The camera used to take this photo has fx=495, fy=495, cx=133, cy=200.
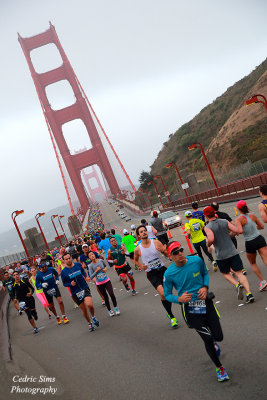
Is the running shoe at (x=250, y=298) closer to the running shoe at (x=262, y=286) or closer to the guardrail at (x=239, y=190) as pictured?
the running shoe at (x=262, y=286)

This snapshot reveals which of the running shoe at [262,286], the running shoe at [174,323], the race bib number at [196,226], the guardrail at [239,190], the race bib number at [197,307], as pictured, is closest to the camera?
the race bib number at [197,307]

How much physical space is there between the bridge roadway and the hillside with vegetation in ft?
155

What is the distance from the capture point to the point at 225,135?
72.7m

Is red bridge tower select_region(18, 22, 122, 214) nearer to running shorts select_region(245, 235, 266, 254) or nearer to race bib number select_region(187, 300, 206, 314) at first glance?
running shorts select_region(245, 235, 266, 254)

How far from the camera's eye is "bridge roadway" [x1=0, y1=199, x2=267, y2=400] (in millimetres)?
4954

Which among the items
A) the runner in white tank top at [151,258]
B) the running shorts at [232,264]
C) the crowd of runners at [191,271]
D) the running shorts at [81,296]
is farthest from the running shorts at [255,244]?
the running shorts at [81,296]

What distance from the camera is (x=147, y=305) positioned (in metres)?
10.1

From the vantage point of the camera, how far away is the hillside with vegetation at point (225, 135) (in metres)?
62.9

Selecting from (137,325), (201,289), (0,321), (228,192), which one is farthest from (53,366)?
(228,192)

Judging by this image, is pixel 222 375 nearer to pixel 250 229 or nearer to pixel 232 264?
pixel 232 264

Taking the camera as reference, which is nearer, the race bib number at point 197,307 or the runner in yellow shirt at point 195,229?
the race bib number at point 197,307

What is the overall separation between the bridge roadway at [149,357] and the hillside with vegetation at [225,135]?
47369 mm

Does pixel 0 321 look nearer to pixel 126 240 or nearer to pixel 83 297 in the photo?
pixel 126 240

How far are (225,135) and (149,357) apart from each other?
6846 cm
